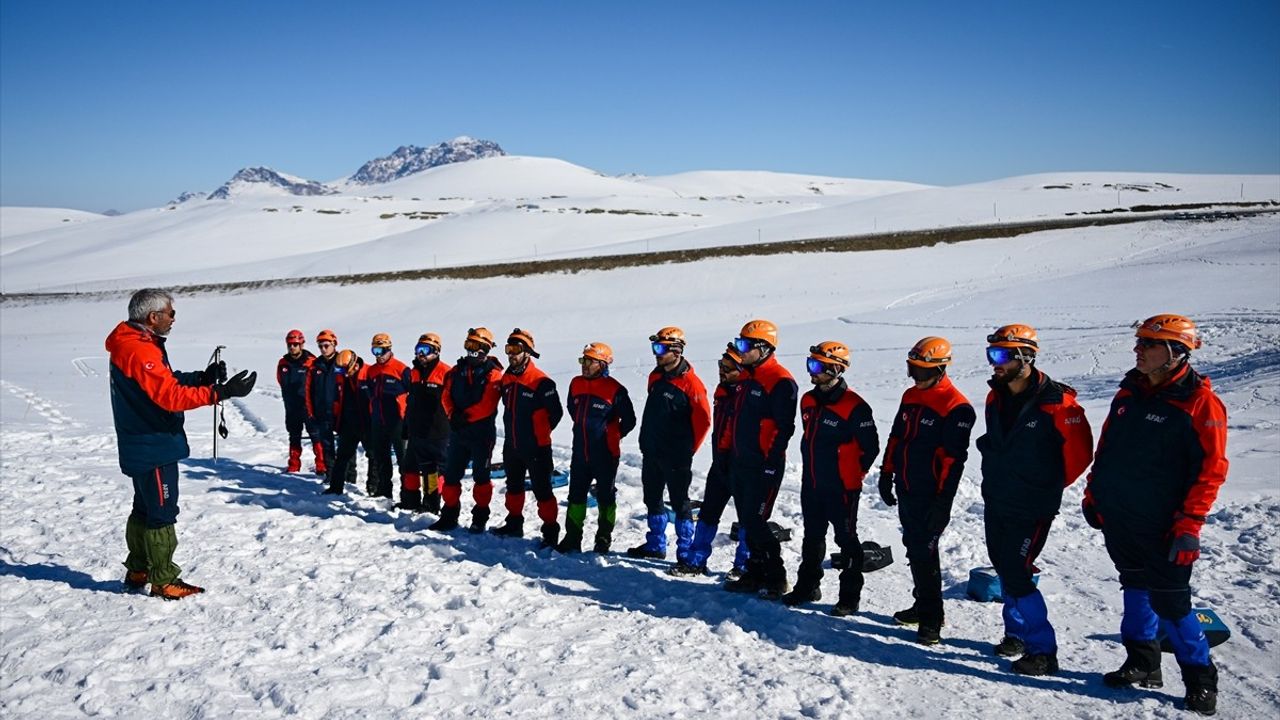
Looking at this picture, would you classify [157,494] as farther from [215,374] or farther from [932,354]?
[932,354]

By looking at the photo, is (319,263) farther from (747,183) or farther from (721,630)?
(747,183)

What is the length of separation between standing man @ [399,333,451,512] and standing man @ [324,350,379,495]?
2.84 feet

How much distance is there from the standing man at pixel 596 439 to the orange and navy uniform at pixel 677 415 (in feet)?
1.12

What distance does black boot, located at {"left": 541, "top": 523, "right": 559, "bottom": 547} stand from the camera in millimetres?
7617

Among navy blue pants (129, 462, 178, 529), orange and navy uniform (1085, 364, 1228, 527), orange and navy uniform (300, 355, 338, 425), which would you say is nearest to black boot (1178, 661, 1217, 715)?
orange and navy uniform (1085, 364, 1228, 527)

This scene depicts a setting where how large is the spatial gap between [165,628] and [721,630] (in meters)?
3.71

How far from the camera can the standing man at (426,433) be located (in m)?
8.80

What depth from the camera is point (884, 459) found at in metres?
5.63

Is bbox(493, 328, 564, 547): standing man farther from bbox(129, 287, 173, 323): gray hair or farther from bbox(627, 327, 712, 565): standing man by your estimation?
bbox(129, 287, 173, 323): gray hair

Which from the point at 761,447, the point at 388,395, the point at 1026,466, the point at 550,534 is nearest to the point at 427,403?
the point at 388,395

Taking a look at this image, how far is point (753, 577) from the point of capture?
6.44 metres

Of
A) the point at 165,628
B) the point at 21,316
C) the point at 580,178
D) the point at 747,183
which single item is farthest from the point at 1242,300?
the point at 580,178

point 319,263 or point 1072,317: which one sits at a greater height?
point 319,263

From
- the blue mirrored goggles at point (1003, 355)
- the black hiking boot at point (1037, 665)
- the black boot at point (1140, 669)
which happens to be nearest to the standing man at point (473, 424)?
the blue mirrored goggles at point (1003, 355)
